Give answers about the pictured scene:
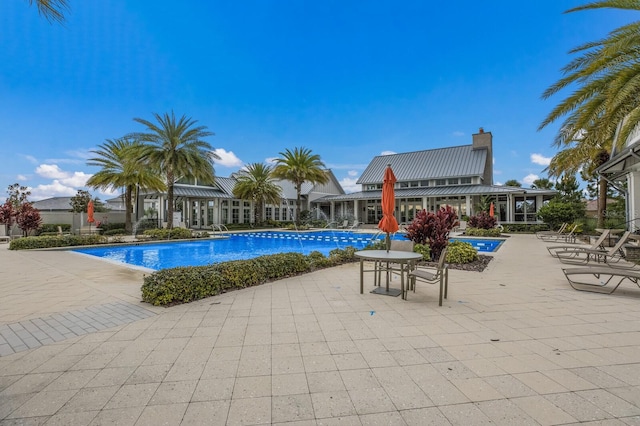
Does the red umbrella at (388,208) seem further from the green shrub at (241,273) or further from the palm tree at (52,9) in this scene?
the palm tree at (52,9)

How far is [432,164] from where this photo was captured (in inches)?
1200

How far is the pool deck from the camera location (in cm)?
228

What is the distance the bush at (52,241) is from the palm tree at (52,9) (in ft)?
50.4

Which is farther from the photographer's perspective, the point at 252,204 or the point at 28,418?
the point at 252,204

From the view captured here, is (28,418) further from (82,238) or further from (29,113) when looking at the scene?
(29,113)

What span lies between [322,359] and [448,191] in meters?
26.5

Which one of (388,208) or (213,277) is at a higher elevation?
(388,208)

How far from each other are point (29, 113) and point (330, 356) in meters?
19.0

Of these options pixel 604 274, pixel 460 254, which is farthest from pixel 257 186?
pixel 604 274

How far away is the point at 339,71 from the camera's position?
1952cm

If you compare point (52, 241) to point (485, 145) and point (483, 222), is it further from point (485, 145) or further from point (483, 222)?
point (485, 145)

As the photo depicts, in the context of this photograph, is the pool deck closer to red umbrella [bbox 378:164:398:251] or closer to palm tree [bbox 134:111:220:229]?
red umbrella [bbox 378:164:398:251]

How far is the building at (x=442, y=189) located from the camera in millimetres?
25188

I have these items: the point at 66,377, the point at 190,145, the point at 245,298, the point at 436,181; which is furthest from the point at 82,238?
the point at 436,181
